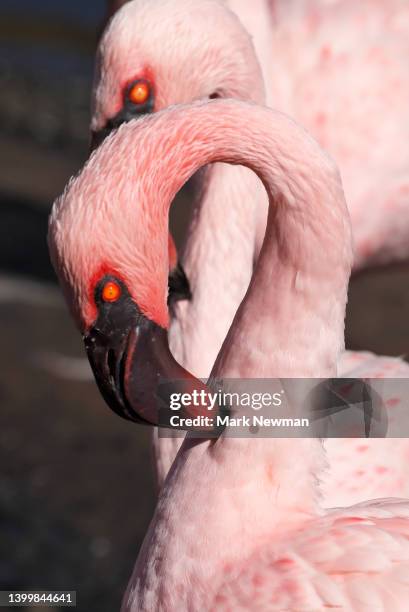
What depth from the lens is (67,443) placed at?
18.4ft

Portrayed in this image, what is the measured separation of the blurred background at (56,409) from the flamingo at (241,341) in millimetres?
1969

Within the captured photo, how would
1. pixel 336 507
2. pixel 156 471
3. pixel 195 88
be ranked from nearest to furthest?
pixel 336 507
pixel 156 471
pixel 195 88

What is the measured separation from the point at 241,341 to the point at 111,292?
1.26ft

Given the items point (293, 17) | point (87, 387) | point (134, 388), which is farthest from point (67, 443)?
point (134, 388)

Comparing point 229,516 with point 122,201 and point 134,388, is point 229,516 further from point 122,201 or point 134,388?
point 122,201

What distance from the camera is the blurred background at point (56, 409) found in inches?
191

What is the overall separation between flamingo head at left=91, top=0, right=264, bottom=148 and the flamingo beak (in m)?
1.14

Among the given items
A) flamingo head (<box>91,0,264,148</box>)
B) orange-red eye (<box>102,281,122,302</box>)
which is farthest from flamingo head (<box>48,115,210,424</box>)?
flamingo head (<box>91,0,264,148</box>)

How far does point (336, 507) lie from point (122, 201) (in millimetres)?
1105

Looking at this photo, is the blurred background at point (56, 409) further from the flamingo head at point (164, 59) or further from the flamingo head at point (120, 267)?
the flamingo head at point (120, 267)

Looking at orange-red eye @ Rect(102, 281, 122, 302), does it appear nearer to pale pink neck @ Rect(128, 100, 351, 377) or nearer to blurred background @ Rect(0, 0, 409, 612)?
pale pink neck @ Rect(128, 100, 351, 377)

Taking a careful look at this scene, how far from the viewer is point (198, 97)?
3.72 metres

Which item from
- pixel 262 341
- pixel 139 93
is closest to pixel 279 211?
pixel 262 341

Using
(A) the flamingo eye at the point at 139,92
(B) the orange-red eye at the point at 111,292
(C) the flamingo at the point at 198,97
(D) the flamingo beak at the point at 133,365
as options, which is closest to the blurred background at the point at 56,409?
(C) the flamingo at the point at 198,97
